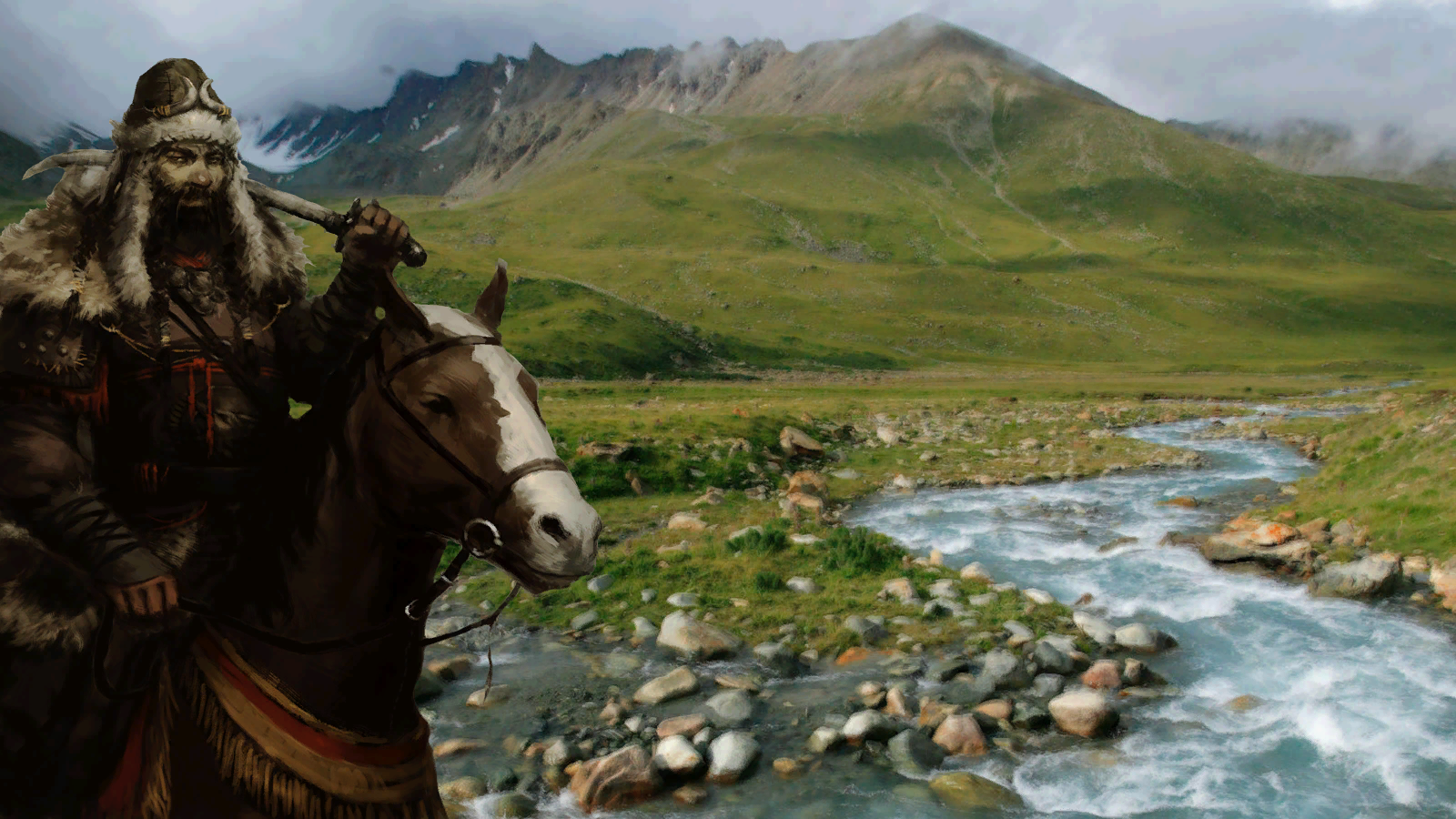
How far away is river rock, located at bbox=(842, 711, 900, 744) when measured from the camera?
305 inches

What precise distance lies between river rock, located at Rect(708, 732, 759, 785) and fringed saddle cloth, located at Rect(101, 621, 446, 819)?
4.47 metres

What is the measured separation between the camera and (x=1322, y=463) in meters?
23.1

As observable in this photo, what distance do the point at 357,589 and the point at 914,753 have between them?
229 inches

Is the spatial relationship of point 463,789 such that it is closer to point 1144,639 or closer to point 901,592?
point 901,592

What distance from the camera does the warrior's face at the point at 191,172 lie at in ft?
10.8

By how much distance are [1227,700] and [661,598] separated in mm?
6752

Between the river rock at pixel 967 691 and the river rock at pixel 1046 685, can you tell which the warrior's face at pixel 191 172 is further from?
the river rock at pixel 1046 685

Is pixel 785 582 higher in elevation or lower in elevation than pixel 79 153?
lower

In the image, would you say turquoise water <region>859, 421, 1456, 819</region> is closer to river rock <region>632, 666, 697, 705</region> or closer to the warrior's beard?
river rock <region>632, 666, 697, 705</region>

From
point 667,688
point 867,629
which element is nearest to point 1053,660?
point 867,629

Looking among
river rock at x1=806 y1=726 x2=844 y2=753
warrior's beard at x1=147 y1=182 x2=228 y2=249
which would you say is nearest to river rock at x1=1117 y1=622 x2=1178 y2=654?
river rock at x1=806 y1=726 x2=844 y2=753

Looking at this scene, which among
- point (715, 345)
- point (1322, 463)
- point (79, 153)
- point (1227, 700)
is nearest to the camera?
point (79, 153)

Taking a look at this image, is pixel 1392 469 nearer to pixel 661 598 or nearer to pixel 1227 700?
pixel 1227 700

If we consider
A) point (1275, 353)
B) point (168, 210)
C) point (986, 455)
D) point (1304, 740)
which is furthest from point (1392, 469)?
point (1275, 353)
